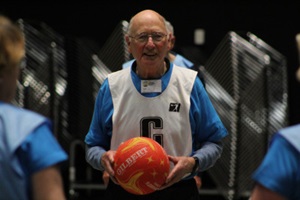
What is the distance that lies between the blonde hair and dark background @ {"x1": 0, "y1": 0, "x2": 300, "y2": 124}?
615cm

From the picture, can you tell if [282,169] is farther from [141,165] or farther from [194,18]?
[194,18]

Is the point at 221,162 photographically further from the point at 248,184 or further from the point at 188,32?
the point at 188,32

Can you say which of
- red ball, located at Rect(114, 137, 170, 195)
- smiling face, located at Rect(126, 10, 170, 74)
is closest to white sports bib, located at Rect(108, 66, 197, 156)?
smiling face, located at Rect(126, 10, 170, 74)

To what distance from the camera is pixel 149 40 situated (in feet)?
14.2

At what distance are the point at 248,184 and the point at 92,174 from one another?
6.32ft

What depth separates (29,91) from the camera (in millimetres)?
8461

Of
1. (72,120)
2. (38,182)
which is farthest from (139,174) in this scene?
(72,120)

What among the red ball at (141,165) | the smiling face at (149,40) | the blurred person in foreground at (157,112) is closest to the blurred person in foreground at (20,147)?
the red ball at (141,165)

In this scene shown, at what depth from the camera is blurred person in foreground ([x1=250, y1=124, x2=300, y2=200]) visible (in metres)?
2.53

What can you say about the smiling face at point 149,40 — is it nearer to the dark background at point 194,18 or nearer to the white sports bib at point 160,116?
the white sports bib at point 160,116

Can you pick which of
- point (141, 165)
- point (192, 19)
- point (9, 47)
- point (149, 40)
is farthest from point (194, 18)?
point (9, 47)

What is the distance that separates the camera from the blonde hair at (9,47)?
255 centimetres

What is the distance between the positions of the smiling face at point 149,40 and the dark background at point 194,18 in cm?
431

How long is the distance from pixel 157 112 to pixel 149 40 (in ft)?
1.27
